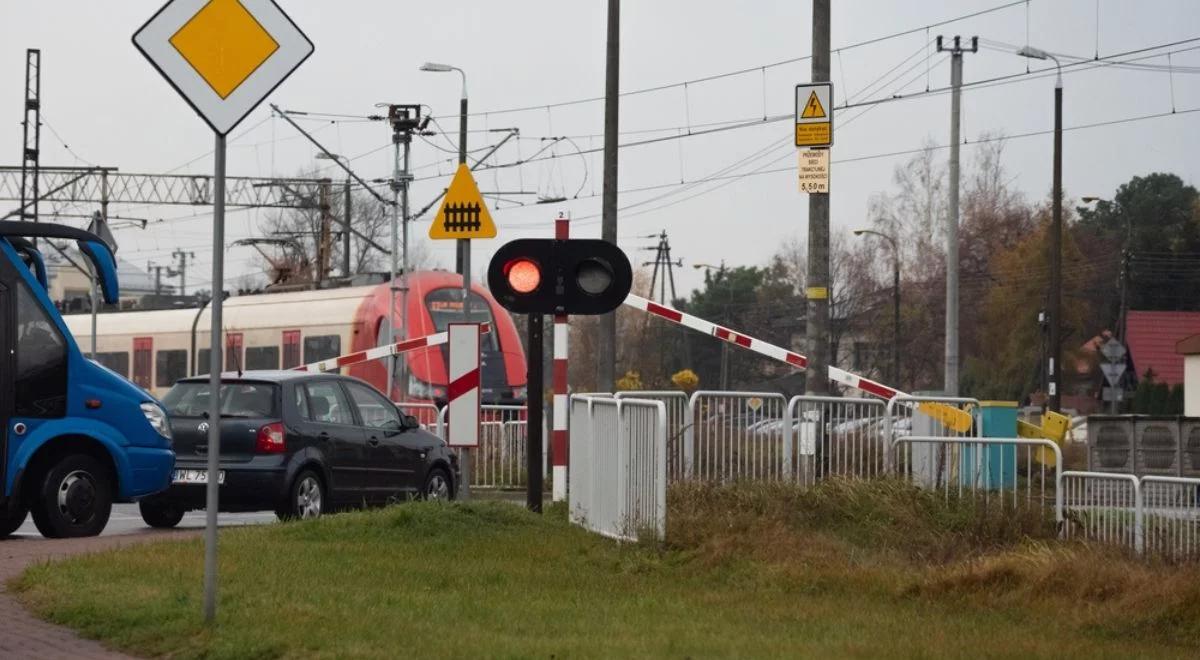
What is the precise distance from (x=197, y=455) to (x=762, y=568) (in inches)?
303

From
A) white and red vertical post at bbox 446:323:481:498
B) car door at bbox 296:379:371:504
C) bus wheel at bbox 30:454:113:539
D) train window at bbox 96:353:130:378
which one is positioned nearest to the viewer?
white and red vertical post at bbox 446:323:481:498

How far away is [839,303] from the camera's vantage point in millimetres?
76625

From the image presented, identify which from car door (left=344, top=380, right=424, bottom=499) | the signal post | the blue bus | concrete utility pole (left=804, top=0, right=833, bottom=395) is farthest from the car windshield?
concrete utility pole (left=804, top=0, right=833, bottom=395)

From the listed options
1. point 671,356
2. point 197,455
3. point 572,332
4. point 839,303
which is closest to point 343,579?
point 197,455

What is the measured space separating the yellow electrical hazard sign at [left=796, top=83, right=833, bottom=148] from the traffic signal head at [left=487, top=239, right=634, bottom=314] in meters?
3.84

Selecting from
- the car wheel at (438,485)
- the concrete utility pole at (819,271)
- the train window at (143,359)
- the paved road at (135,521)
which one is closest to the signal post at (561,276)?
the concrete utility pole at (819,271)

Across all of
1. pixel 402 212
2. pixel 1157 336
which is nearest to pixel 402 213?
pixel 402 212

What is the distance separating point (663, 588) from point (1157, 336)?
6999 cm

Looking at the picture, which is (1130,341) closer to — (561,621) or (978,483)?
(978,483)

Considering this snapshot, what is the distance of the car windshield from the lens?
1725cm

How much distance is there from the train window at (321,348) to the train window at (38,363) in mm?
21270

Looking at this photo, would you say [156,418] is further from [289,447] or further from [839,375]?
[839,375]

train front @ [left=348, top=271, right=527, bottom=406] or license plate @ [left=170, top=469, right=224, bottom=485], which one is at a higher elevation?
train front @ [left=348, top=271, right=527, bottom=406]

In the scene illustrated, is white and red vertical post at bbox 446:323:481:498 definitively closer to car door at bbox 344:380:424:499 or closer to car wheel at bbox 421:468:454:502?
car door at bbox 344:380:424:499
